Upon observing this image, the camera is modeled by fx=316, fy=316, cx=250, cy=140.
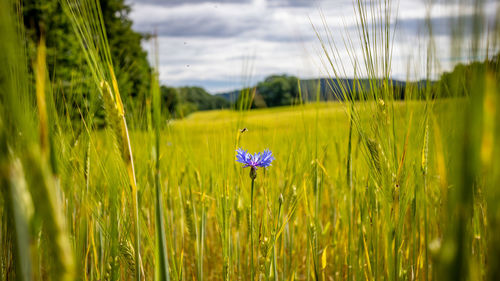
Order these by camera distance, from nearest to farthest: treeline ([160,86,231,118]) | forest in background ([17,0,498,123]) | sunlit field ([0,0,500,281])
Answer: sunlit field ([0,0,500,281]) → forest in background ([17,0,498,123]) → treeline ([160,86,231,118])

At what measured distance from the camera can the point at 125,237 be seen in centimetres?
68

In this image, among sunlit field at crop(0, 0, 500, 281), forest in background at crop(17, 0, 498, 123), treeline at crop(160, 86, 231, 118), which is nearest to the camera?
sunlit field at crop(0, 0, 500, 281)

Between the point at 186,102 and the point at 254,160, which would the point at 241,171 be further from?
the point at 186,102

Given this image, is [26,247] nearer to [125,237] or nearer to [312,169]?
[125,237]

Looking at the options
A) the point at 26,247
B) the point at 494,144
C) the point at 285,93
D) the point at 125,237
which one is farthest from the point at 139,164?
the point at 285,93

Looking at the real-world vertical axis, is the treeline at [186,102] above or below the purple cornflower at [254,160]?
above

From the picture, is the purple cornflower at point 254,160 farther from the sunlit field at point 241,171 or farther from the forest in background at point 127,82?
the forest in background at point 127,82

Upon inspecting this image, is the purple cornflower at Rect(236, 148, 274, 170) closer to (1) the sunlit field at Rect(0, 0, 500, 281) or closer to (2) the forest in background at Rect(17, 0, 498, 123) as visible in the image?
(1) the sunlit field at Rect(0, 0, 500, 281)

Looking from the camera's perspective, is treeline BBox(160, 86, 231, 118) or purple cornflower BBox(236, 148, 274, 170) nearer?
purple cornflower BBox(236, 148, 274, 170)

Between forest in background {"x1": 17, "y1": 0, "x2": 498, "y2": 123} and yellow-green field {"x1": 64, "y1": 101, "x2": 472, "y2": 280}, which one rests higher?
forest in background {"x1": 17, "y1": 0, "x2": 498, "y2": 123}

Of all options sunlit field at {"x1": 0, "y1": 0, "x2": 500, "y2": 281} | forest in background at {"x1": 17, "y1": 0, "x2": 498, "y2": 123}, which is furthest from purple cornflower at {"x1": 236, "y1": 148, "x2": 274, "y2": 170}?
forest in background at {"x1": 17, "y1": 0, "x2": 498, "y2": 123}

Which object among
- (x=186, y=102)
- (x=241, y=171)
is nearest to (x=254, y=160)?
(x=241, y=171)

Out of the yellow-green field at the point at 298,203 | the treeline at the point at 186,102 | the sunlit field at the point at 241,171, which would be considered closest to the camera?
the sunlit field at the point at 241,171

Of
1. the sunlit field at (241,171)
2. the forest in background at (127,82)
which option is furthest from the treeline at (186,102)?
the sunlit field at (241,171)
